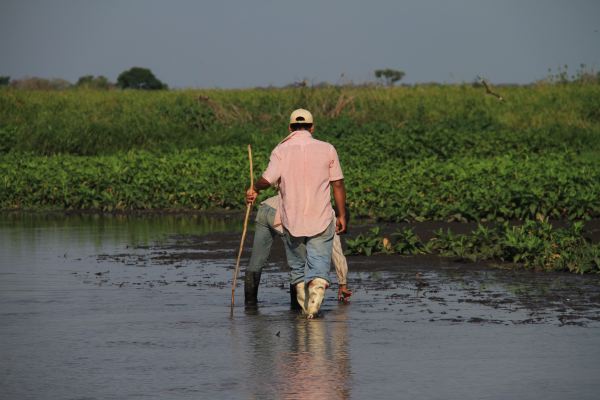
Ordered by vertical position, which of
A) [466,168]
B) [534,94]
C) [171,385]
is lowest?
[171,385]

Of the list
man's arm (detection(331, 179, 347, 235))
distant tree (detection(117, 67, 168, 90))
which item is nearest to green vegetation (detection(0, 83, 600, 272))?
man's arm (detection(331, 179, 347, 235))

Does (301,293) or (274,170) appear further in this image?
(301,293)

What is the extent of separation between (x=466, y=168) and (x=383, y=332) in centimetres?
1447

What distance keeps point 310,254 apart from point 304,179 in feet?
2.16

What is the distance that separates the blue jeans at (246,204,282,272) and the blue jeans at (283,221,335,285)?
0.54m

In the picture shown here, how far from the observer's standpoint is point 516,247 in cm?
1501

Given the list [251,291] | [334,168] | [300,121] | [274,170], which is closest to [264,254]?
[251,291]

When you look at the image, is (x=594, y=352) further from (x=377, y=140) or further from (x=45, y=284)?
(x=377, y=140)

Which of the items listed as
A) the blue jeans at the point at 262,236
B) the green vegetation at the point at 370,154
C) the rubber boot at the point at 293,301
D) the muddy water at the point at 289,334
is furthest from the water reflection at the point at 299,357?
the green vegetation at the point at 370,154

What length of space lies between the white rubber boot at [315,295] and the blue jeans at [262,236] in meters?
1.17

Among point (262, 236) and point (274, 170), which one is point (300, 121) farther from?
point (262, 236)

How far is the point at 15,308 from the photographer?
1218 cm

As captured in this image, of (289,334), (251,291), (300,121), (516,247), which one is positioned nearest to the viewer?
(289,334)

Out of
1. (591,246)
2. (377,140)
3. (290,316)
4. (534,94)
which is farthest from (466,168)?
(534,94)
